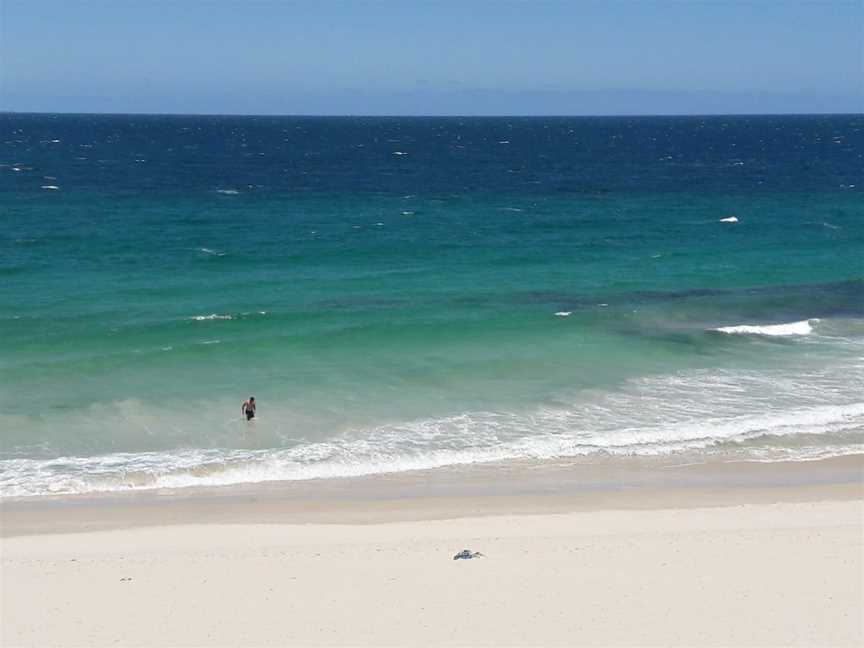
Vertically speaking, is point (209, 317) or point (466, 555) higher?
point (209, 317)

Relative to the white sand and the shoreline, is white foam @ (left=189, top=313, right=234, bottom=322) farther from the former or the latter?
the white sand

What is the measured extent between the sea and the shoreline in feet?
2.03

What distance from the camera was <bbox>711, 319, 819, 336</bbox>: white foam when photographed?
3409 centimetres

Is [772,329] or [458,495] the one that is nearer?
[458,495]

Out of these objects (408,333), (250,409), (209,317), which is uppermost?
(209,317)

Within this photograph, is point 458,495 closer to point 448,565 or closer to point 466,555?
point 466,555

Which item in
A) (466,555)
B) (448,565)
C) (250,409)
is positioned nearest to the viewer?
(448,565)

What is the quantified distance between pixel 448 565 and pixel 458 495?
4.41 m

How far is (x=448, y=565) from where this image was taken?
16.7 metres

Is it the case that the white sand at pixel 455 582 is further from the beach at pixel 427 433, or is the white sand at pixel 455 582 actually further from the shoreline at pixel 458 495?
the shoreline at pixel 458 495

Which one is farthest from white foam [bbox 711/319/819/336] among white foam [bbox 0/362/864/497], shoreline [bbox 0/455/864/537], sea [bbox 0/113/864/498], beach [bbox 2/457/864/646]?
beach [bbox 2/457/864/646]

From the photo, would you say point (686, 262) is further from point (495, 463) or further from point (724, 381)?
point (495, 463)

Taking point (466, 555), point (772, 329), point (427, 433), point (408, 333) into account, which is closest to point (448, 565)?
point (466, 555)

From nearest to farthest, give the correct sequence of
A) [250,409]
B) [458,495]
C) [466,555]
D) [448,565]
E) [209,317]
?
[448,565] → [466,555] → [458,495] → [250,409] → [209,317]
